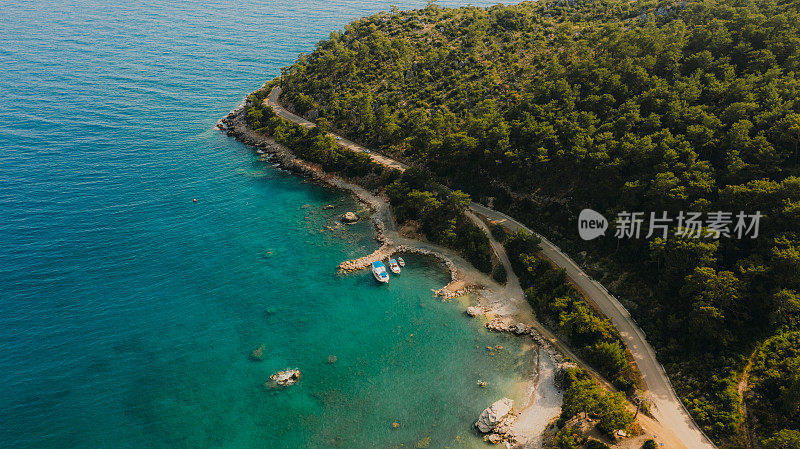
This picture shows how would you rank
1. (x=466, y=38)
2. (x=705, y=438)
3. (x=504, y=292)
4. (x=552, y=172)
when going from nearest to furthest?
1. (x=705, y=438)
2. (x=504, y=292)
3. (x=552, y=172)
4. (x=466, y=38)

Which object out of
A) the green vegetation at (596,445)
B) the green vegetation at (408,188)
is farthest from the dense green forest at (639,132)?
the green vegetation at (596,445)

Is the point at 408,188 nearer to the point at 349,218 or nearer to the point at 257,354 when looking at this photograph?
the point at 349,218

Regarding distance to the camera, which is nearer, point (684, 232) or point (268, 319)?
point (684, 232)

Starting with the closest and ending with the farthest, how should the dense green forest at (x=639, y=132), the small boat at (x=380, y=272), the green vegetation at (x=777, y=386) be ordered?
the green vegetation at (x=777, y=386) < the dense green forest at (x=639, y=132) < the small boat at (x=380, y=272)

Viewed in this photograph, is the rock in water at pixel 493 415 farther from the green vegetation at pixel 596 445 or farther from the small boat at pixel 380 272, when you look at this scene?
the small boat at pixel 380 272

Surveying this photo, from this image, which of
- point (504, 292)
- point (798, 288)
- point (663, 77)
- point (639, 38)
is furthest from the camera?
point (639, 38)

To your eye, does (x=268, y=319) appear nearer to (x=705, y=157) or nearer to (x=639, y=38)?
(x=705, y=157)

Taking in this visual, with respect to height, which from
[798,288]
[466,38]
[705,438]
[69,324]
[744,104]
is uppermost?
[466,38]

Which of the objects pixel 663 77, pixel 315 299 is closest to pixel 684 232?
pixel 663 77
